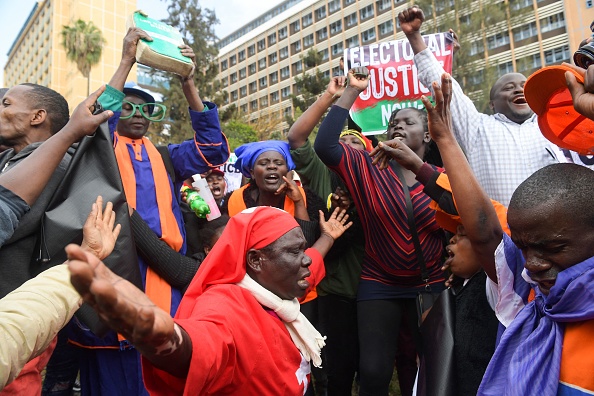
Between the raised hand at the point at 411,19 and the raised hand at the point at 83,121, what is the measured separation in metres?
1.93

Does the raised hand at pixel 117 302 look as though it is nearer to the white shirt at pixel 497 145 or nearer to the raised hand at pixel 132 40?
the raised hand at pixel 132 40

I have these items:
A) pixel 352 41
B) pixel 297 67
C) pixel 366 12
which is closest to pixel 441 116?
pixel 366 12

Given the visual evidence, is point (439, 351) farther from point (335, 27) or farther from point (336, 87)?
A: point (335, 27)

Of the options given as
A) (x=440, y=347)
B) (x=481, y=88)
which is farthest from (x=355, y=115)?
(x=481, y=88)

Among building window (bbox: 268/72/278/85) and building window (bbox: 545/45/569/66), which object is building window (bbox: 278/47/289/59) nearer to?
building window (bbox: 268/72/278/85)

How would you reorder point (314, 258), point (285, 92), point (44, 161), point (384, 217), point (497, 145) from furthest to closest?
point (285, 92)
point (384, 217)
point (497, 145)
point (314, 258)
point (44, 161)

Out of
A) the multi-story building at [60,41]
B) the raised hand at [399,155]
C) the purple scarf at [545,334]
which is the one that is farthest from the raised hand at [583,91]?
the multi-story building at [60,41]

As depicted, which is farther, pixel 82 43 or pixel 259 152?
pixel 82 43

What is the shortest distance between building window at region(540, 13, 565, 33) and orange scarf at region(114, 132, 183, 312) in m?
42.2

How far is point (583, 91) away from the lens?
5.48 ft

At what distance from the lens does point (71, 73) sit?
5081cm

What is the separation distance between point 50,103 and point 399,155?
1.87 m

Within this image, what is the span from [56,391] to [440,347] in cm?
234

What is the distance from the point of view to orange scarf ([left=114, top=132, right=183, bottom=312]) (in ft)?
9.99
